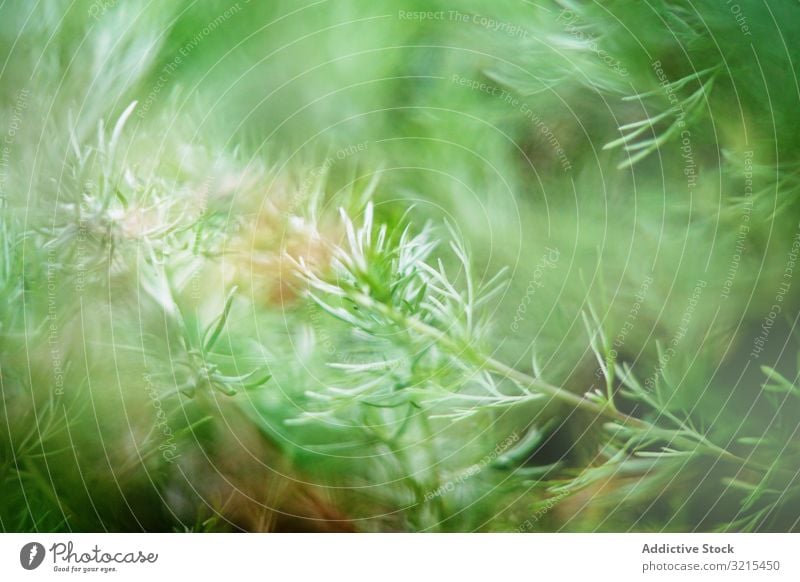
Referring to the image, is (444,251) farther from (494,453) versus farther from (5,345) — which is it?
(5,345)

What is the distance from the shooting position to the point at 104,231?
2.28ft
